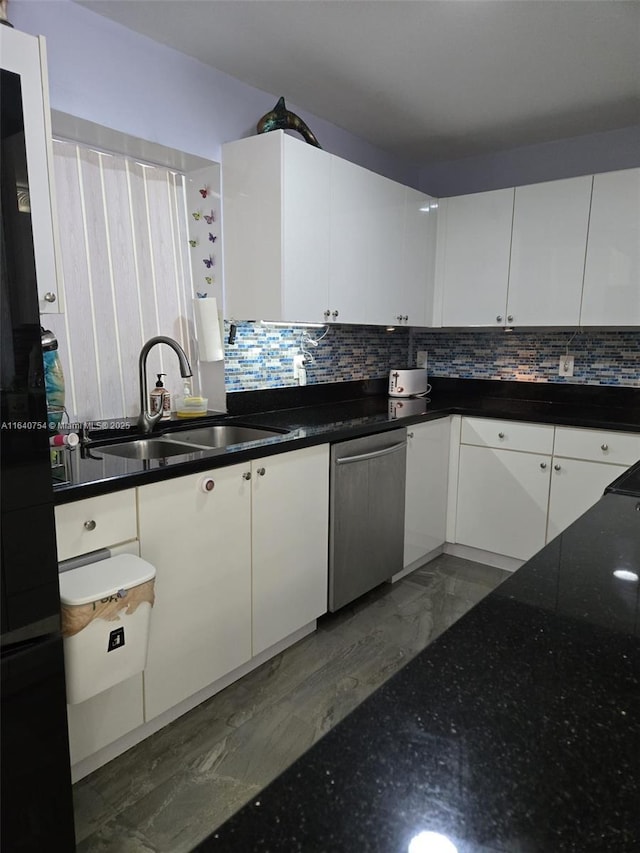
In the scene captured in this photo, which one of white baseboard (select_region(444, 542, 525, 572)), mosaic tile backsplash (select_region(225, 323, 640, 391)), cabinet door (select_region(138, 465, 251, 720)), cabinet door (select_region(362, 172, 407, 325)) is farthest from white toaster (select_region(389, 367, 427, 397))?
cabinet door (select_region(138, 465, 251, 720))

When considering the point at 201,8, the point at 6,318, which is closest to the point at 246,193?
the point at 201,8

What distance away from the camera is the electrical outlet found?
3.31 meters

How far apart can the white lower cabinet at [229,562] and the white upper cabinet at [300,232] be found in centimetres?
74

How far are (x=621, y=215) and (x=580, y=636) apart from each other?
108 inches

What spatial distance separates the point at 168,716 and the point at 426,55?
268 cm

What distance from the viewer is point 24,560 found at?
1154mm

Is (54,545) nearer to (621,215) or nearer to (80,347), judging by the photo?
(80,347)

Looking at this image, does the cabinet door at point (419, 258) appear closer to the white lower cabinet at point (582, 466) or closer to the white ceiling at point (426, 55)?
the white ceiling at point (426, 55)

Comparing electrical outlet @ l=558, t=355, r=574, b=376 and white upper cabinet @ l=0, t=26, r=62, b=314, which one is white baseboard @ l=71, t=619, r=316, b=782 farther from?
electrical outlet @ l=558, t=355, r=574, b=376

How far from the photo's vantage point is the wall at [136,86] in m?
1.89

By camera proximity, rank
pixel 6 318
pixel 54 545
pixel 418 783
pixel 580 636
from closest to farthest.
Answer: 1. pixel 418 783
2. pixel 580 636
3. pixel 6 318
4. pixel 54 545

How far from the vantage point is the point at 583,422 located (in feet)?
9.08

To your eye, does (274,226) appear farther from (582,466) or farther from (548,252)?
(582,466)

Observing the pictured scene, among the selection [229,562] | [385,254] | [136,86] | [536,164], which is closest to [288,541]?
[229,562]
